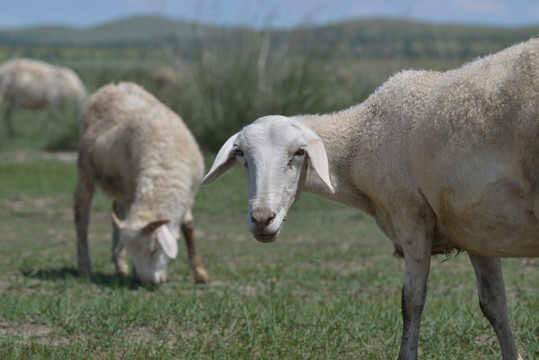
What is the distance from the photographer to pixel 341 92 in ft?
50.0

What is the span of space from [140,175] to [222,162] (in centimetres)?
345

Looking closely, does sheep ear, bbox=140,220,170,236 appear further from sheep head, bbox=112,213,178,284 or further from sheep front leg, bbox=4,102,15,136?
sheep front leg, bbox=4,102,15,136

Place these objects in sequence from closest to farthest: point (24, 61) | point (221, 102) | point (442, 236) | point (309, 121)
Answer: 1. point (442, 236)
2. point (309, 121)
3. point (221, 102)
4. point (24, 61)

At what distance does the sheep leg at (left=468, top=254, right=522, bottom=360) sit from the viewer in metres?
4.13

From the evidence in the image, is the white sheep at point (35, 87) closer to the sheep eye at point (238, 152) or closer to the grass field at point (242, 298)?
the grass field at point (242, 298)

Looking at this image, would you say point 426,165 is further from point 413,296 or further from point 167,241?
point 167,241

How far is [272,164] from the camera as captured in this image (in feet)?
12.7

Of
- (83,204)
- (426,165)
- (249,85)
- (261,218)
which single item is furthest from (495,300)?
(249,85)

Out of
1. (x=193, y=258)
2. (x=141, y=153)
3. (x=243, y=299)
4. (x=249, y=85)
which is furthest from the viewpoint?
(x=249, y=85)

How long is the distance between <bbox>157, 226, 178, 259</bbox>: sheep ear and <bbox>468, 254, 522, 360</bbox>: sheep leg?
→ 3321mm

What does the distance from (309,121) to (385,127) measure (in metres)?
0.57

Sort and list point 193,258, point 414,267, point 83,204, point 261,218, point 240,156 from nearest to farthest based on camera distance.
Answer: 1. point 261,218
2. point 414,267
3. point 240,156
4. point 193,258
5. point 83,204

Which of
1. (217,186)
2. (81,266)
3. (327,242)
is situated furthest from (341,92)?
(81,266)

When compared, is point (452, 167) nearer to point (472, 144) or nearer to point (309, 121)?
point (472, 144)
